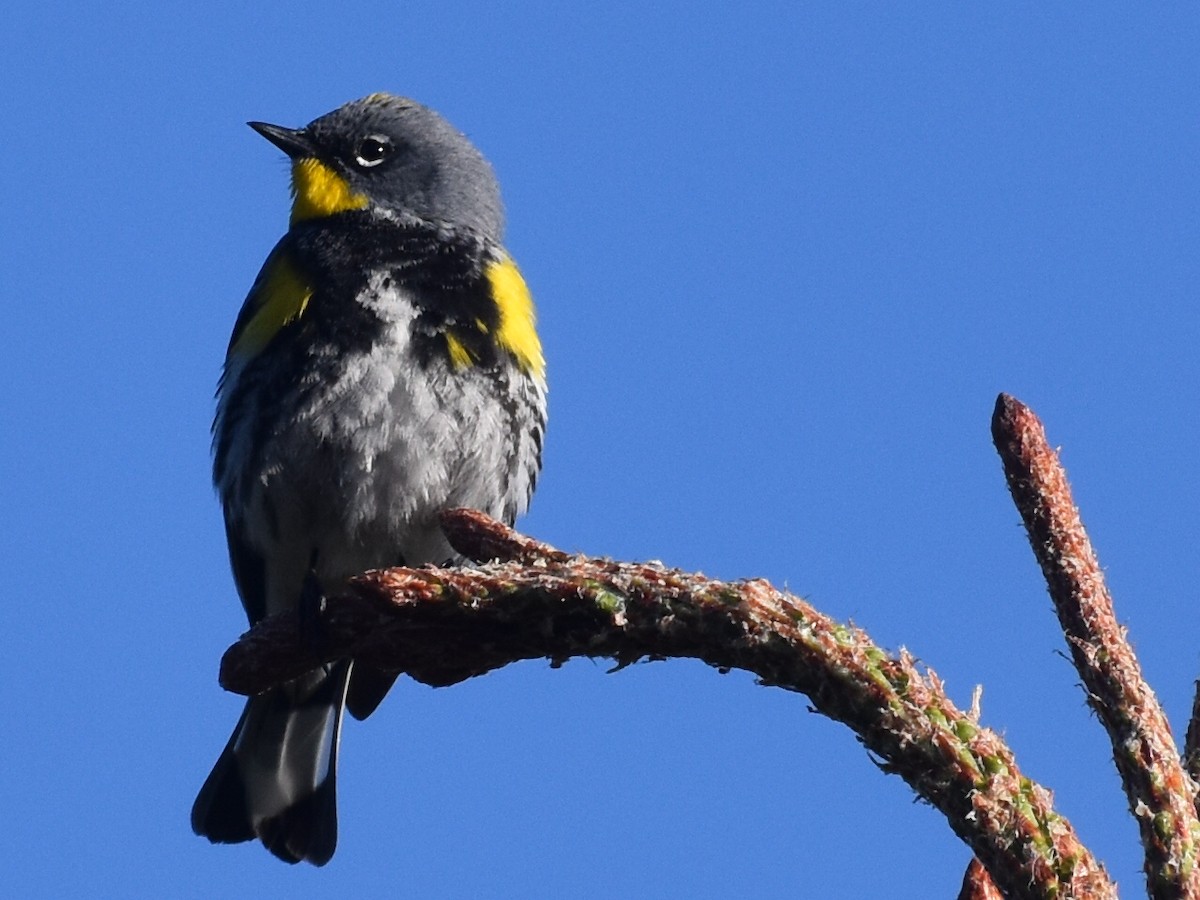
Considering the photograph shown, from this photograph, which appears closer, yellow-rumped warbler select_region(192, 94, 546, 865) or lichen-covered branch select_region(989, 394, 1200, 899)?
lichen-covered branch select_region(989, 394, 1200, 899)

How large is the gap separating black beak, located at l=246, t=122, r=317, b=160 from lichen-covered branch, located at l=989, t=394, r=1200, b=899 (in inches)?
234

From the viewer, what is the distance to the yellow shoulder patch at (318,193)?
738 cm

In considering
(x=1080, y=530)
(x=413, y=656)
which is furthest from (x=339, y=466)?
(x=1080, y=530)

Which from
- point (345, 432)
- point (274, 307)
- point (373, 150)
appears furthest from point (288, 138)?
point (345, 432)

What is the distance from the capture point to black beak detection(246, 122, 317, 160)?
795 centimetres

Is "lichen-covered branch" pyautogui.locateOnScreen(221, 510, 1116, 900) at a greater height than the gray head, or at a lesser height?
lesser

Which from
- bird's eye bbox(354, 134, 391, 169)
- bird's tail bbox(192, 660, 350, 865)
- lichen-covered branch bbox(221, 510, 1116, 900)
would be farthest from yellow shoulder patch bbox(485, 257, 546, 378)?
lichen-covered branch bbox(221, 510, 1116, 900)

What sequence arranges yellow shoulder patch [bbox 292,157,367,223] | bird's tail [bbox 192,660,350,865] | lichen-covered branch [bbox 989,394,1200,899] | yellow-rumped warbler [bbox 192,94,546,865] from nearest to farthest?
lichen-covered branch [bbox 989,394,1200,899]
yellow-rumped warbler [bbox 192,94,546,865]
bird's tail [bbox 192,660,350,865]
yellow shoulder patch [bbox 292,157,367,223]

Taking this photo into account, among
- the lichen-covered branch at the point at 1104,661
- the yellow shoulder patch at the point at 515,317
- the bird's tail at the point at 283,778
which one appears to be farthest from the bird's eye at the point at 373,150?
the lichen-covered branch at the point at 1104,661

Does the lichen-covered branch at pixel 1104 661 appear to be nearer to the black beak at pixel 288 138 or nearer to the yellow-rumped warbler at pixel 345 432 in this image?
the yellow-rumped warbler at pixel 345 432

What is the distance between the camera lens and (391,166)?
25.2ft

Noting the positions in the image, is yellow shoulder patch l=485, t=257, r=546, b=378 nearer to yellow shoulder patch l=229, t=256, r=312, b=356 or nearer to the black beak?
yellow shoulder patch l=229, t=256, r=312, b=356

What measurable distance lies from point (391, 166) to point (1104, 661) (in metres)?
5.95

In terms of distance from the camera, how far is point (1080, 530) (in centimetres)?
244
